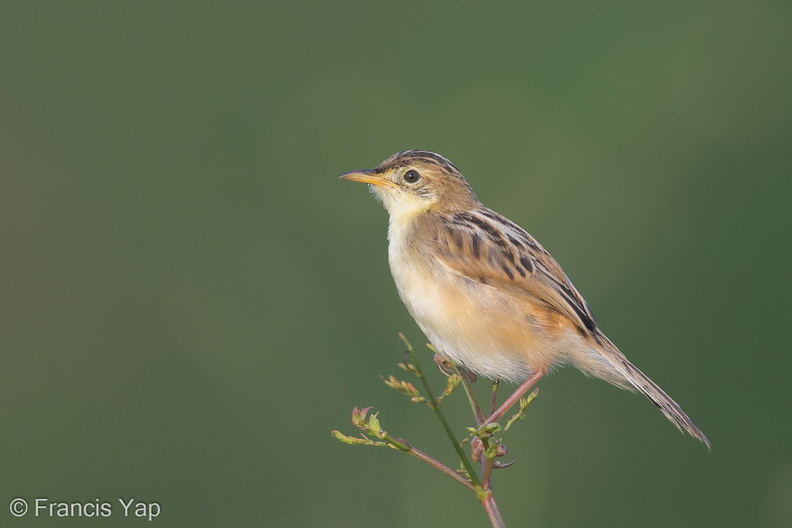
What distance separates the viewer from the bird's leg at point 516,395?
3.97 m

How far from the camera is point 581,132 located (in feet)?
22.6

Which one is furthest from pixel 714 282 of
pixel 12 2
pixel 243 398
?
pixel 12 2

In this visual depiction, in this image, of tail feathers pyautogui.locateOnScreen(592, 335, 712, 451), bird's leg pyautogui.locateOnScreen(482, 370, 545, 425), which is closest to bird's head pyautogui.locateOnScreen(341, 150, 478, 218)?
bird's leg pyautogui.locateOnScreen(482, 370, 545, 425)

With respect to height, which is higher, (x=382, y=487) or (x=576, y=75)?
(x=576, y=75)

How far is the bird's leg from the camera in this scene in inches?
156

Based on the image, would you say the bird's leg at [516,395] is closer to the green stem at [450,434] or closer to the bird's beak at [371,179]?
the green stem at [450,434]

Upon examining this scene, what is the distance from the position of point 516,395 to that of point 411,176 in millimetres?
1317

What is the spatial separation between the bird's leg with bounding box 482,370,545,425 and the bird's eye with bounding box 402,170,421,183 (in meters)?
1.15

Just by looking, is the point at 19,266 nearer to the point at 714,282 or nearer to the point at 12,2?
the point at 12,2

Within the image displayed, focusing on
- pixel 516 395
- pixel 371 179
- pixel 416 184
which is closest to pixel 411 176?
pixel 416 184

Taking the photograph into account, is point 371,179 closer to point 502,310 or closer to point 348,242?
point 502,310

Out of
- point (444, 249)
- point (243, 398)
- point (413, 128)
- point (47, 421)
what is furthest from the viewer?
point (413, 128)

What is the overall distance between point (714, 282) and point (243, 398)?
295 cm

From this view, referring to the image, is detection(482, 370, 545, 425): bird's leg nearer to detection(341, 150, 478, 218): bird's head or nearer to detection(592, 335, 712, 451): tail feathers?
detection(592, 335, 712, 451): tail feathers
